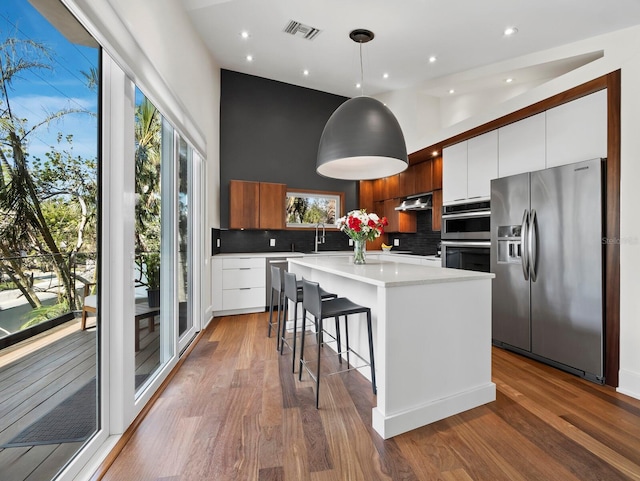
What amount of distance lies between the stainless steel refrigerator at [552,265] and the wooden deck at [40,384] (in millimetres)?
3389

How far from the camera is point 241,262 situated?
4.39 metres

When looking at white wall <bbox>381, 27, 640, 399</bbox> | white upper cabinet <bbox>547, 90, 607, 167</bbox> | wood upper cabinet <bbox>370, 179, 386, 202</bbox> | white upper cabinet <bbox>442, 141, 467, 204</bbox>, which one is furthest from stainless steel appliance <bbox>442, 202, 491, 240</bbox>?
wood upper cabinet <bbox>370, 179, 386, 202</bbox>

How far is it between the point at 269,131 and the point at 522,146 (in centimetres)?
363

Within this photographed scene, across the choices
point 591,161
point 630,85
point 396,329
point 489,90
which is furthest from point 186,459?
point 489,90

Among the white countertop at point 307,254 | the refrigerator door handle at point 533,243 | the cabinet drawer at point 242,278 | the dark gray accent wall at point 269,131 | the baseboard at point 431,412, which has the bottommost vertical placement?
the baseboard at point 431,412

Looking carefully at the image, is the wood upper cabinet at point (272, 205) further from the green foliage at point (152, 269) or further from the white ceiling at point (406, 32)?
the green foliage at point (152, 269)

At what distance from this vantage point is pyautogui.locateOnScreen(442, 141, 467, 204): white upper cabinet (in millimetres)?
3738

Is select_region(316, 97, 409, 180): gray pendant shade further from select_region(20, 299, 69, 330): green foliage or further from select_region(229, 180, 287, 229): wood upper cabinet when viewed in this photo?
select_region(229, 180, 287, 229): wood upper cabinet

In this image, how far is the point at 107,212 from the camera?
1674mm

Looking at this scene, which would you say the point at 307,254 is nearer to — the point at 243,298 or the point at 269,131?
the point at 243,298

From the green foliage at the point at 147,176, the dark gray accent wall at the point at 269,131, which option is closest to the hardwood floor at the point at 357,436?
the green foliage at the point at 147,176

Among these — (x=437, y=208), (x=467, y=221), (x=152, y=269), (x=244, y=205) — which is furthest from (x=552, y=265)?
(x=244, y=205)

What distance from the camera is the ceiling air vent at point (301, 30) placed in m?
3.27

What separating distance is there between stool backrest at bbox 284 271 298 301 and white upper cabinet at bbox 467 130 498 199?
7.79ft
